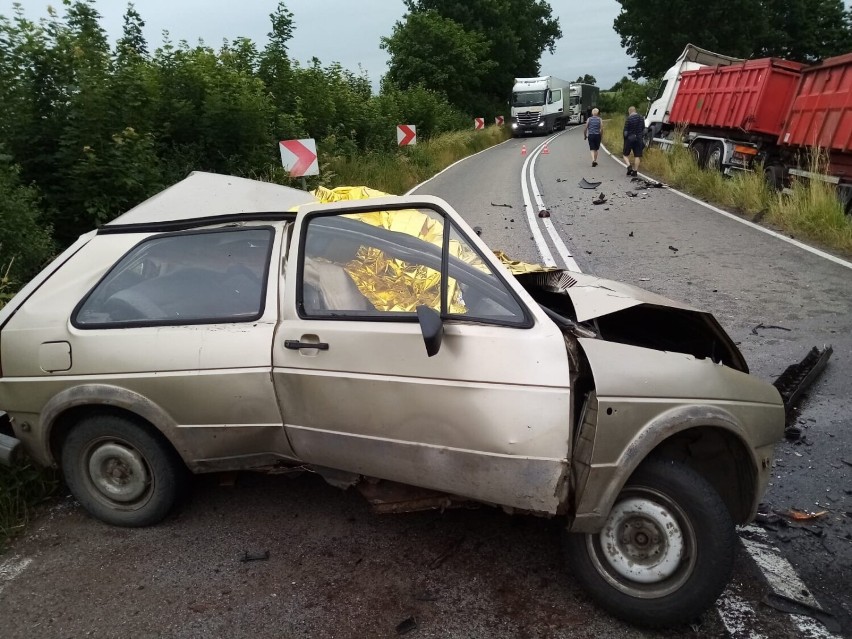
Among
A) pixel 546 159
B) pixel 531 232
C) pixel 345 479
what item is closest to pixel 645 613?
pixel 345 479

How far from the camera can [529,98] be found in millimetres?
44938

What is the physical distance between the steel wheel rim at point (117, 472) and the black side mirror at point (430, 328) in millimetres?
1846

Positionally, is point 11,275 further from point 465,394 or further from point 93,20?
point 465,394

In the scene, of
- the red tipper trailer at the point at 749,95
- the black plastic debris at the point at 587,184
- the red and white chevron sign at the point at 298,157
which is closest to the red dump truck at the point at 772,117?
the red tipper trailer at the point at 749,95

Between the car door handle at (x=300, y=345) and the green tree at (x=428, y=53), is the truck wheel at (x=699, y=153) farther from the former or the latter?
the green tree at (x=428, y=53)

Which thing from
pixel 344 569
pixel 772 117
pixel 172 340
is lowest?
pixel 344 569

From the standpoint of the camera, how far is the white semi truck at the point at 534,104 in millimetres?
44781

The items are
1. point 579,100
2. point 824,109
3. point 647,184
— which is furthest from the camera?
point 579,100

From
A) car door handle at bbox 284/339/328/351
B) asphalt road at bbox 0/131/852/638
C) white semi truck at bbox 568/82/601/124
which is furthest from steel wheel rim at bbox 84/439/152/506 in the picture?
white semi truck at bbox 568/82/601/124

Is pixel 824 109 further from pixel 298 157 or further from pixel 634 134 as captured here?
pixel 298 157

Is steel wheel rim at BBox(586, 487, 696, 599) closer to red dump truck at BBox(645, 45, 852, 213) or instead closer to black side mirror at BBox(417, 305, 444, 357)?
black side mirror at BBox(417, 305, 444, 357)

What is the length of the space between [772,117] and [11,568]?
53.9 feet

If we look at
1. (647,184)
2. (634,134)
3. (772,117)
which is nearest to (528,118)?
(634,134)

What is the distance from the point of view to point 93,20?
354 inches
